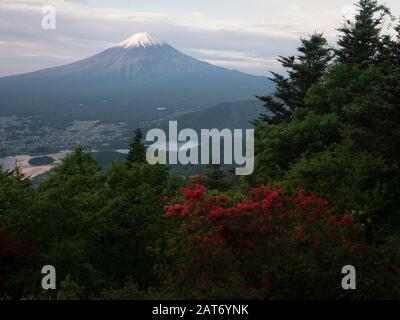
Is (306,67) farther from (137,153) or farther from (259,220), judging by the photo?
(259,220)

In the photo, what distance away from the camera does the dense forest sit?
10.4m

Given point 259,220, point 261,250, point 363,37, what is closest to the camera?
point 261,250

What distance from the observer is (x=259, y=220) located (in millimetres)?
11539

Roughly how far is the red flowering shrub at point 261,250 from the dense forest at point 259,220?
3 centimetres

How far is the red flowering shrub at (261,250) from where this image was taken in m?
10.1

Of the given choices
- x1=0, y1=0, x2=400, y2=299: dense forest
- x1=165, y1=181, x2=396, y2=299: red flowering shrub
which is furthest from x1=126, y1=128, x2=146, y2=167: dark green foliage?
x1=165, y1=181, x2=396, y2=299: red flowering shrub

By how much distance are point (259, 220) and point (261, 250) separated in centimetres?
94

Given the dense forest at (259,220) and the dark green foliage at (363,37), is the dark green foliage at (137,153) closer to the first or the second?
the dense forest at (259,220)

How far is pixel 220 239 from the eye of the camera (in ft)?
35.9

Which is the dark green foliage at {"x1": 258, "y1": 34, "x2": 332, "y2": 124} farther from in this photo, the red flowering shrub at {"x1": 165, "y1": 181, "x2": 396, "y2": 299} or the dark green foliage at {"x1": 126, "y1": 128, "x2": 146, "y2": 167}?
the red flowering shrub at {"x1": 165, "y1": 181, "x2": 396, "y2": 299}

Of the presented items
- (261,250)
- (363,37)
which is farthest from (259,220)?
(363,37)

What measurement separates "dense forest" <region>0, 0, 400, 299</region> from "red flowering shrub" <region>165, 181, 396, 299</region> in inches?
1.2
